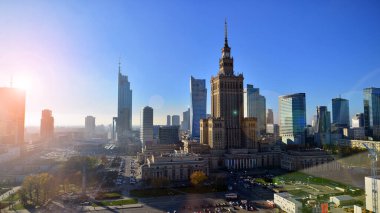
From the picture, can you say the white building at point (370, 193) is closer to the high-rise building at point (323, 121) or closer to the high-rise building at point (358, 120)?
the high-rise building at point (323, 121)

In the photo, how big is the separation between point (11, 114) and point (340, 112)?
176737 mm

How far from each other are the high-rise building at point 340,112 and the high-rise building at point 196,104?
74.2m

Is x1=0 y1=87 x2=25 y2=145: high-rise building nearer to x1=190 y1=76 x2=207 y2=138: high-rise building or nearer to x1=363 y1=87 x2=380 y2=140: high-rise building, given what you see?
x1=190 y1=76 x2=207 y2=138: high-rise building

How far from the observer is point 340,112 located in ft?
543

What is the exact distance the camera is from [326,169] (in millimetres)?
95188

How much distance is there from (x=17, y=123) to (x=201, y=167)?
111m

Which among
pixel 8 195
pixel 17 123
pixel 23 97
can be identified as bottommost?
pixel 8 195

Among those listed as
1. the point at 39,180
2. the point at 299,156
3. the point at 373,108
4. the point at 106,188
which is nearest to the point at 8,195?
the point at 39,180

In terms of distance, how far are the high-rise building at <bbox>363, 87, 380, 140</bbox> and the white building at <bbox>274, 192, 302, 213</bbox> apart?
9529 cm

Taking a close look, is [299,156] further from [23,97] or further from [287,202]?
[23,97]

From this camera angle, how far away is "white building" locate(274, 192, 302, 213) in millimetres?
50281

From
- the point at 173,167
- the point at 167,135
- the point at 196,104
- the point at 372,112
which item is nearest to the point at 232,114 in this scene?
the point at 173,167

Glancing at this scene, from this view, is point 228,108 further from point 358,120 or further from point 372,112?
point 358,120

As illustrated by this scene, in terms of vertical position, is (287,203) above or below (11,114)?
below
